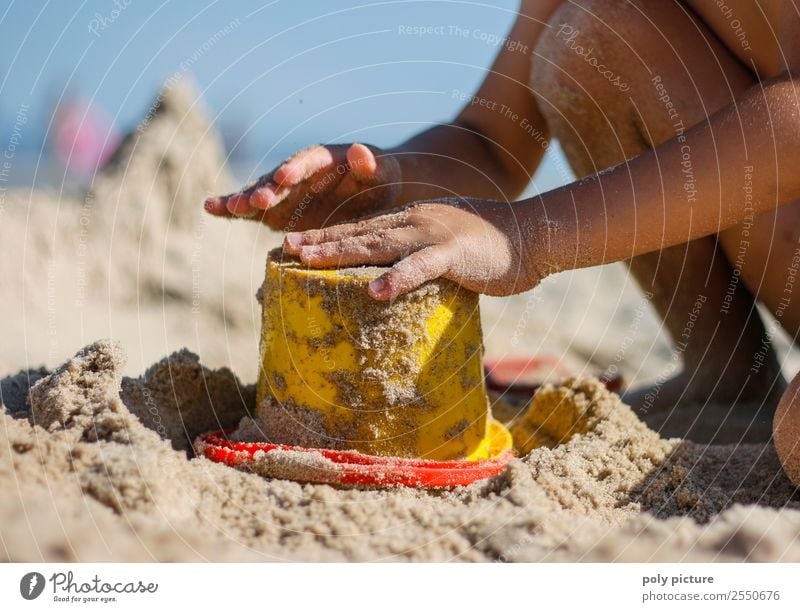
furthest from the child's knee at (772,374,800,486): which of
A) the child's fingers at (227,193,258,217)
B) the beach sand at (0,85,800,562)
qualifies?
the child's fingers at (227,193,258,217)

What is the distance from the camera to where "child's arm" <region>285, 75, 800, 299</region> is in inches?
43.9

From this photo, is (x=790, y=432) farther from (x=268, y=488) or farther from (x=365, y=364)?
(x=268, y=488)

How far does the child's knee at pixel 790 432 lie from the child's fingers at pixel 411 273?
499 mm

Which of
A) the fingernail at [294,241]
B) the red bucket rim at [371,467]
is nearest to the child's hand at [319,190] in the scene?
the fingernail at [294,241]

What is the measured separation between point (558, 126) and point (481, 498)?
0.95 m

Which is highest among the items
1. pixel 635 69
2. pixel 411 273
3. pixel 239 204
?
pixel 635 69

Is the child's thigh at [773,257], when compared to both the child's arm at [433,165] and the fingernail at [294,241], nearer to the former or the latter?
the child's arm at [433,165]

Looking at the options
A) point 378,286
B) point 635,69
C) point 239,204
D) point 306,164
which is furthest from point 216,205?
point 635,69

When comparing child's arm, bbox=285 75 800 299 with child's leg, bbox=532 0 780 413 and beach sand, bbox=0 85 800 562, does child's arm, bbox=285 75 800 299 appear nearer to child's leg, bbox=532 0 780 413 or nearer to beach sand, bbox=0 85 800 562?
beach sand, bbox=0 85 800 562

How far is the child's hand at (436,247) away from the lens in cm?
110

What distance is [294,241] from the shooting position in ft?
3.95

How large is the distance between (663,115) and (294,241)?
0.81 meters

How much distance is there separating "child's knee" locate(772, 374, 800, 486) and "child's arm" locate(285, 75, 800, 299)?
0.85ft
